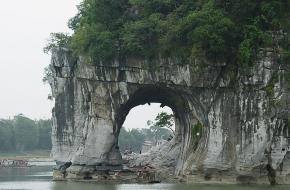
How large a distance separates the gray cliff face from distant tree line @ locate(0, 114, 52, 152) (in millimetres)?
47762

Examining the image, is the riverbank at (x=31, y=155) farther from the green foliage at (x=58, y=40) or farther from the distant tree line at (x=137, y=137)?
the green foliage at (x=58, y=40)

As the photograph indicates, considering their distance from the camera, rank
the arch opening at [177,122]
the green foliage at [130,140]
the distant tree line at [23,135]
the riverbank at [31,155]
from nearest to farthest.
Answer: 1. the arch opening at [177,122]
2. the riverbank at [31,155]
3. the distant tree line at [23,135]
4. the green foliage at [130,140]

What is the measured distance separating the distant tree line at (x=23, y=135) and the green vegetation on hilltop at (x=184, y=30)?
52082 mm

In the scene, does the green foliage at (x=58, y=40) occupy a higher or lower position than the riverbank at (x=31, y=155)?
higher

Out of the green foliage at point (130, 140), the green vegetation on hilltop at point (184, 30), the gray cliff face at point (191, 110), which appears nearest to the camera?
the gray cliff face at point (191, 110)

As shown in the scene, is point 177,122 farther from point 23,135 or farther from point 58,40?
point 23,135

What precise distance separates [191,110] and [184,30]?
448cm

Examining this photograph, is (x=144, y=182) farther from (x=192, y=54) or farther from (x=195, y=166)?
(x=192, y=54)

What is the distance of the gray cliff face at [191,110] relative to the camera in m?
28.2

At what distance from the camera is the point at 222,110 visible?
29.8 m

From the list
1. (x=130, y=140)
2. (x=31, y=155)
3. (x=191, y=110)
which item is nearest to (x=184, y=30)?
(x=191, y=110)

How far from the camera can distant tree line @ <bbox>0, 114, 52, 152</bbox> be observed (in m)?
83.8

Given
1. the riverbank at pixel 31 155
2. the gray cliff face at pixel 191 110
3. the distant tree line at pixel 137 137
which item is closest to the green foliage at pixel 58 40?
the gray cliff face at pixel 191 110

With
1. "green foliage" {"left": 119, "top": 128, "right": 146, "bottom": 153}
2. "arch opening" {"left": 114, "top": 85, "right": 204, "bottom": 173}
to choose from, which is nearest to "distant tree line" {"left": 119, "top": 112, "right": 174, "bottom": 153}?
"green foliage" {"left": 119, "top": 128, "right": 146, "bottom": 153}
